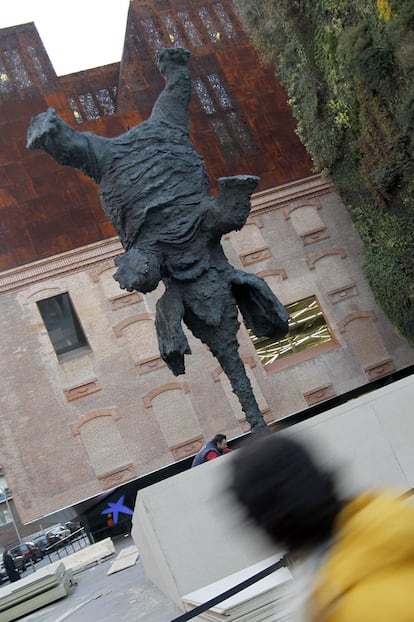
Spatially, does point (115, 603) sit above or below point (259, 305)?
below

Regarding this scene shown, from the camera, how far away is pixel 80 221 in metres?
21.1

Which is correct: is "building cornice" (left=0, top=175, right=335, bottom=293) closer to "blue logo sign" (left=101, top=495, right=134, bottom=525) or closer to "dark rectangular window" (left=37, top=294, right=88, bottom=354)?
"dark rectangular window" (left=37, top=294, right=88, bottom=354)

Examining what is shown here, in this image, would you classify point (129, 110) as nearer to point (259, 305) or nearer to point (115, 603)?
point (259, 305)

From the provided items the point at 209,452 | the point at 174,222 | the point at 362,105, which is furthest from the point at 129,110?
the point at 209,452

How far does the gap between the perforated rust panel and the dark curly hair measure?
19.6 meters

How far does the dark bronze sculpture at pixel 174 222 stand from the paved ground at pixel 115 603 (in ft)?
5.67

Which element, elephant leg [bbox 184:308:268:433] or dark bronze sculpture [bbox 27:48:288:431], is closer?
dark bronze sculpture [bbox 27:48:288:431]

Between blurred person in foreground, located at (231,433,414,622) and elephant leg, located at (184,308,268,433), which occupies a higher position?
elephant leg, located at (184,308,268,433)

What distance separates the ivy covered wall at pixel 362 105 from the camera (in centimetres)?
1708

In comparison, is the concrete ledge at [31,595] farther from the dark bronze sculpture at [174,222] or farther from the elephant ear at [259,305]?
the elephant ear at [259,305]

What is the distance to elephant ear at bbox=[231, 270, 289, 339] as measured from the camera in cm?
664

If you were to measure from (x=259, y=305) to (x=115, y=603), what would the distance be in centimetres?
352

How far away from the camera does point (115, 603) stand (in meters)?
7.60

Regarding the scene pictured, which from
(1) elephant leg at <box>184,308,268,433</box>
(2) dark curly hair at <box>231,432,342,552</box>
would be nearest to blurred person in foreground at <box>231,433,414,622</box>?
(2) dark curly hair at <box>231,432,342,552</box>
